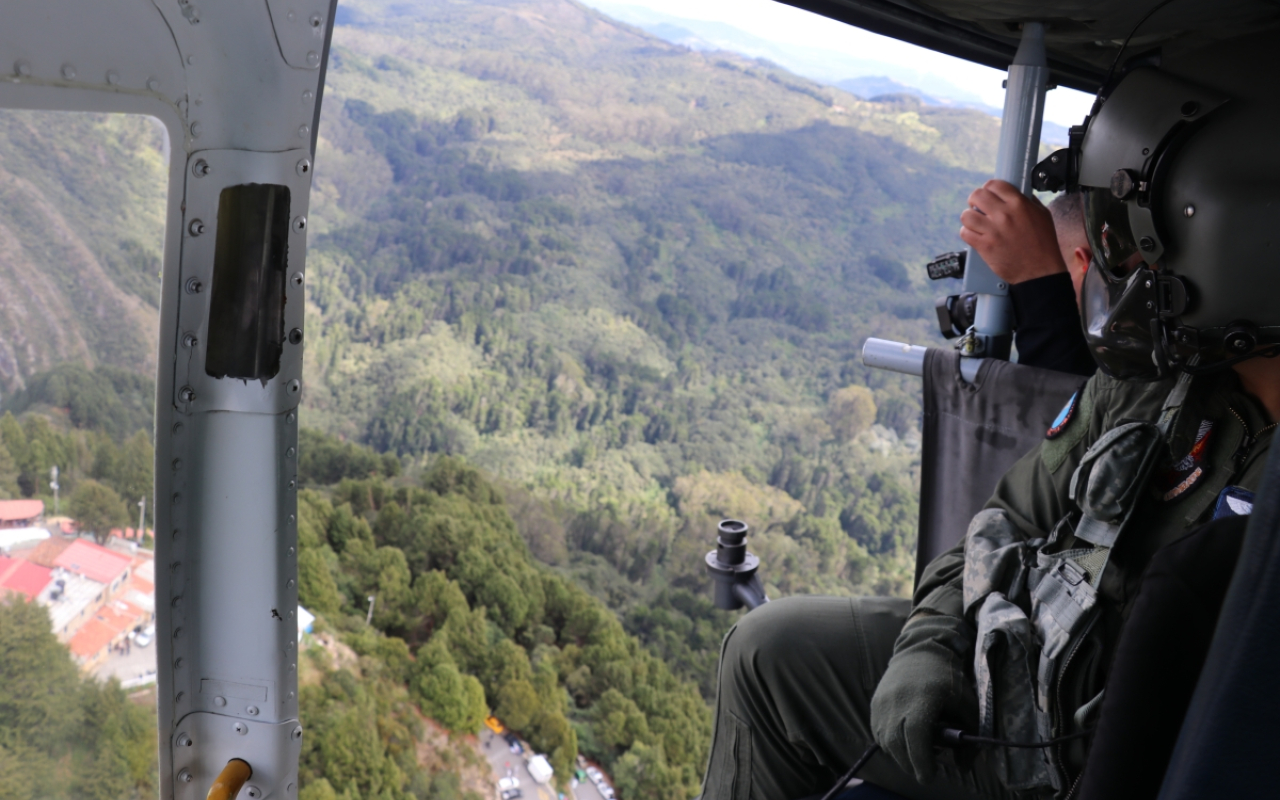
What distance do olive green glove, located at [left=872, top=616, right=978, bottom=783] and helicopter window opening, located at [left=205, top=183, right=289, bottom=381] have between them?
0.87 metres

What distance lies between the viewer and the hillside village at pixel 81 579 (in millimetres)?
1008

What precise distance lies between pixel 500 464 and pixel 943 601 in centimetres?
2893

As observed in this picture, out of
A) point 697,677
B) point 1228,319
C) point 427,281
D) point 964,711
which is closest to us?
point 1228,319

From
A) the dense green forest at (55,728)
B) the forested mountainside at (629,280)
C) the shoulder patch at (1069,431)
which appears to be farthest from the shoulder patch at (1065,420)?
the forested mountainside at (629,280)

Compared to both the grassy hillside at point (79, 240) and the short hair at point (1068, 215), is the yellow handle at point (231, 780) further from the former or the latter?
the short hair at point (1068, 215)

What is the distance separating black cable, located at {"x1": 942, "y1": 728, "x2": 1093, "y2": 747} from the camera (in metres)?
0.93

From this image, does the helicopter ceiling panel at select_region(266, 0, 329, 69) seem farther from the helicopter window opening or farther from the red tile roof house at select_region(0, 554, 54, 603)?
the red tile roof house at select_region(0, 554, 54, 603)

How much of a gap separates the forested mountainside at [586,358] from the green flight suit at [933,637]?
15576 mm

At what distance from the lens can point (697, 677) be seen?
22.1 m

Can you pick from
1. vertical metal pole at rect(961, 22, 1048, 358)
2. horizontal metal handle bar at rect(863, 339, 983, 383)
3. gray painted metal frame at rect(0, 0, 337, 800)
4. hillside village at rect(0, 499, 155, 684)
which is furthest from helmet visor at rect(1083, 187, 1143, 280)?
hillside village at rect(0, 499, 155, 684)

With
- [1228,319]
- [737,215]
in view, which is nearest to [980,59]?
[1228,319]

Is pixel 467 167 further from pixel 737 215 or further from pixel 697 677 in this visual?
pixel 697 677

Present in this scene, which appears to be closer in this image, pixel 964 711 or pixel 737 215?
pixel 964 711

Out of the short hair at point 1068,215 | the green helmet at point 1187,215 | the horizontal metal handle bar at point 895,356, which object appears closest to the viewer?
the green helmet at point 1187,215
